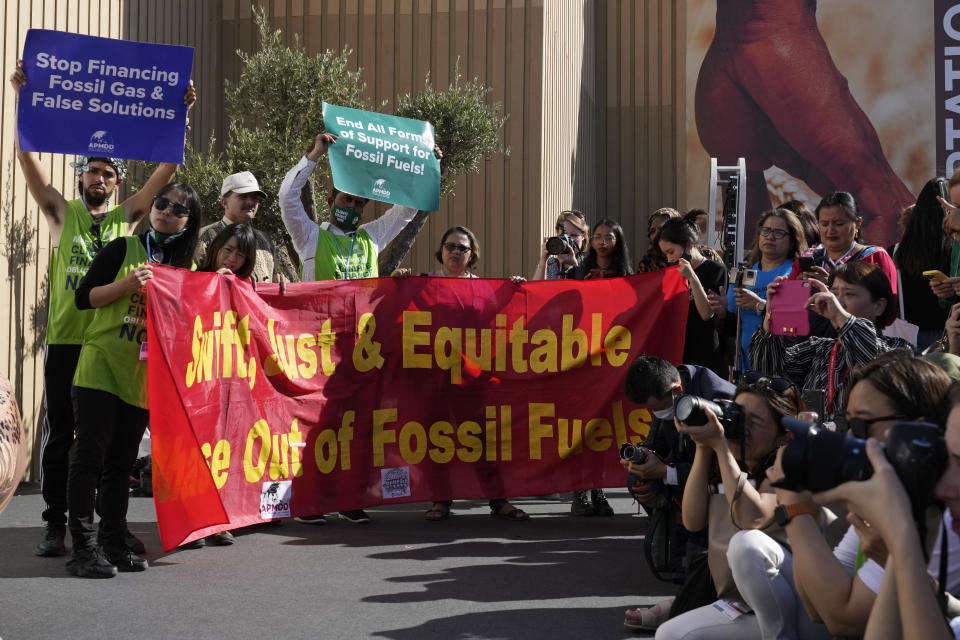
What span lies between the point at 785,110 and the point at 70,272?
12783 mm

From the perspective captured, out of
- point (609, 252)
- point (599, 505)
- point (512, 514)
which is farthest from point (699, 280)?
point (512, 514)

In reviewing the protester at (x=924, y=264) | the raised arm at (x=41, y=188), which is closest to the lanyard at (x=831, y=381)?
the protester at (x=924, y=264)

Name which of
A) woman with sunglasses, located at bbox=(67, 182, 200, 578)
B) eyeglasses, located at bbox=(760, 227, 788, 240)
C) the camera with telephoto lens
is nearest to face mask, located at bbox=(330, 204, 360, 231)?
woman with sunglasses, located at bbox=(67, 182, 200, 578)

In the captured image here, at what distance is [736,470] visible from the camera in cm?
329

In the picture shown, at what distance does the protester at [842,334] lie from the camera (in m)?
4.42

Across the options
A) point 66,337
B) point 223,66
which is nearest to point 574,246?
point 66,337

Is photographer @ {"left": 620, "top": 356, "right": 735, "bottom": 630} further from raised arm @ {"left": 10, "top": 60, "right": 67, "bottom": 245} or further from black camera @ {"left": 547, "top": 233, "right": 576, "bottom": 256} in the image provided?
raised arm @ {"left": 10, "top": 60, "right": 67, "bottom": 245}

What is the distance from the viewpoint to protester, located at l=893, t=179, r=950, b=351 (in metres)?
5.49

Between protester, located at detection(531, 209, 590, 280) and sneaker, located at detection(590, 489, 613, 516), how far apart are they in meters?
1.49

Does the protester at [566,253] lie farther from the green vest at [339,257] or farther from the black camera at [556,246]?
the green vest at [339,257]

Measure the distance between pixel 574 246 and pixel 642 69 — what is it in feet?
30.1

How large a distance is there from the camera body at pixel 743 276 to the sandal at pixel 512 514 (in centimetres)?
186

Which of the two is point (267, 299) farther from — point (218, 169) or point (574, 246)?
point (218, 169)

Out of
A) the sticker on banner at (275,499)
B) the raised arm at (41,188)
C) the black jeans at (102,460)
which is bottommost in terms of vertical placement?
the sticker on banner at (275,499)
